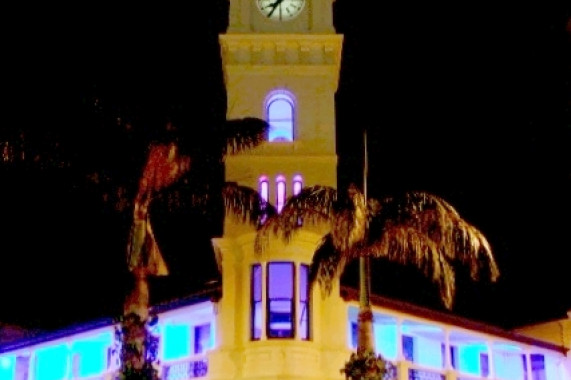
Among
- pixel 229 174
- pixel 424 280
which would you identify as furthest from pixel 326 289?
pixel 424 280

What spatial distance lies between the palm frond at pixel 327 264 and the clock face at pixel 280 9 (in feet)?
38.2

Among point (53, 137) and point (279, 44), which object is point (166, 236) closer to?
point (279, 44)

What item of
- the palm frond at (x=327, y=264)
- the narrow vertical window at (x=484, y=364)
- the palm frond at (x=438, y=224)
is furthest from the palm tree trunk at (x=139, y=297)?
the narrow vertical window at (x=484, y=364)

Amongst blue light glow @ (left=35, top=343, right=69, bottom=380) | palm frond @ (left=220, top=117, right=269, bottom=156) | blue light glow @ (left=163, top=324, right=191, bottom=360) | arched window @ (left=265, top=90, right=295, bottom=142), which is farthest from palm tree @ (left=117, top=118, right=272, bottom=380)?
blue light glow @ (left=35, top=343, right=69, bottom=380)

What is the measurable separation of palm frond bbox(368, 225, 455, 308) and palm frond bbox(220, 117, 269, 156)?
4586 millimetres

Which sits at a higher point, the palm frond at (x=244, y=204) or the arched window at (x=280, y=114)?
the arched window at (x=280, y=114)

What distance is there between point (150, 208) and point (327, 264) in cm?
519

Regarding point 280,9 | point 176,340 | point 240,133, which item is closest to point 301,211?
point 240,133

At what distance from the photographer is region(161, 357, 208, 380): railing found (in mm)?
34844

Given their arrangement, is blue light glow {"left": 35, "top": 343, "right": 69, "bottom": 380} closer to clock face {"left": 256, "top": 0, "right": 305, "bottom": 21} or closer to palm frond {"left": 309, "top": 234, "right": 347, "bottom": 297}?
palm frond {"left": 309, "top": 234, "right": 347, "bottom": 297}

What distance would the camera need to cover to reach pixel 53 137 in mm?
29844

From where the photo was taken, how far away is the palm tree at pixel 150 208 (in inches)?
1080

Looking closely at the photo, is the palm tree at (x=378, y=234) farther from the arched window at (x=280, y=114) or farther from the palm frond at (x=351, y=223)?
the arched window at (x=280, y=114)

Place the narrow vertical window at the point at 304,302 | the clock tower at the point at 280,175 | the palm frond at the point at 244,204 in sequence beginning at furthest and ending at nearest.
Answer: the narrow vertical window at the point at 304,302
the clock tower at the point at 280,175
the palm frond at the point at 244,204
